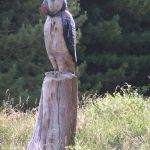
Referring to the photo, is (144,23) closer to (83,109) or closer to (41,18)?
(41,18)

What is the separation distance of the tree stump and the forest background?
4.79 metres

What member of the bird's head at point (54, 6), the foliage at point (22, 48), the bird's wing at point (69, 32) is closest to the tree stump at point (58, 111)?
the bird's wing at point (69, 32)

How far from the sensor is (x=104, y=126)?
598 centimetres

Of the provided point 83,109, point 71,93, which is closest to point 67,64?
point 71,93

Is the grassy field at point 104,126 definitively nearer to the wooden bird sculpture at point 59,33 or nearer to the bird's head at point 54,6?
Result: the wooden bird sculpture at point 59,33

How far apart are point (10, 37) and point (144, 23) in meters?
5.29

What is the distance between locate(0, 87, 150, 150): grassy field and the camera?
5367mm

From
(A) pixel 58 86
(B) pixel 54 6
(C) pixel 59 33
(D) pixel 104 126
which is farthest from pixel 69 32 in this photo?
(D) pixel 104 126

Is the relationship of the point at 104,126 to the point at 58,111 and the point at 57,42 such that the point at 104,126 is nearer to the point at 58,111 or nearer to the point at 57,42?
the point at 58,111

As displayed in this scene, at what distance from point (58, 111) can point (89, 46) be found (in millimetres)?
9229

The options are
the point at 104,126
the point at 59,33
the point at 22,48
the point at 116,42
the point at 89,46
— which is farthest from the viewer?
the point at 89,46

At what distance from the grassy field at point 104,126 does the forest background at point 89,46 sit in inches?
129

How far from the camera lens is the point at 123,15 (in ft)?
47.8

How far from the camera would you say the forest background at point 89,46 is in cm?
1070
